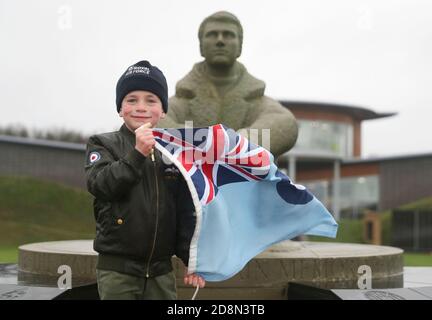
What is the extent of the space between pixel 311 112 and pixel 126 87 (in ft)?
99.8

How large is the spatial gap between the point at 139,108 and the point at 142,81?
13 centimetres

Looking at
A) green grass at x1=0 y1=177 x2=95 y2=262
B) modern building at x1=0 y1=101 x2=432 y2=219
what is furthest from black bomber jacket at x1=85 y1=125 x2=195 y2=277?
modern building at x1=0 y1=101 x2=432 y2=219

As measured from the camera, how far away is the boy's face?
2.73m

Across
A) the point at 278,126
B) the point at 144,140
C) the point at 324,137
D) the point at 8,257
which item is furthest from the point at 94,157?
the point at 324,137

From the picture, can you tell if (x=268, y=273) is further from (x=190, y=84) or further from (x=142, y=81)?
(x=142, y=81)

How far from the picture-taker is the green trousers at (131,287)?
2.61m

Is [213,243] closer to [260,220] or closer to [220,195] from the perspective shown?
[220,195]

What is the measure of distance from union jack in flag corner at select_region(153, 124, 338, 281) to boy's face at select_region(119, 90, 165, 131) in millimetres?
101

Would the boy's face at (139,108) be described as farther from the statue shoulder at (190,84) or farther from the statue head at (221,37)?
the statue shoulder at (190,84)

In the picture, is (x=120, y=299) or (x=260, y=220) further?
(x=260, y=220)

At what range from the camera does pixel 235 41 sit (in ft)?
21.8

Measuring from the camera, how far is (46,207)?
73.6 ft

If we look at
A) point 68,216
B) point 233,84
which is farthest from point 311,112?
point 233,84

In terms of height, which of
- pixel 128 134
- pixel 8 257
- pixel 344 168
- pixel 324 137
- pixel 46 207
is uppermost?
pixel 324 137
